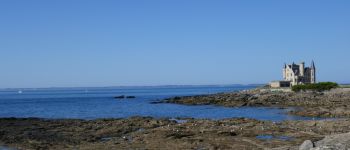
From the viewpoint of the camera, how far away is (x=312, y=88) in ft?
332

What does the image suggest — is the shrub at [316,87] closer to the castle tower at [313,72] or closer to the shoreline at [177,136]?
the castle tower at [313,72]

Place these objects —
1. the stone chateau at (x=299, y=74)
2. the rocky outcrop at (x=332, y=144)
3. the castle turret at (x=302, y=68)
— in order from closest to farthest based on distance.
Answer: the rocky outcrop at (x=332, y=144)
the stone chateau at (x=299, y=74)
the castle turret at (x=302, y=68)

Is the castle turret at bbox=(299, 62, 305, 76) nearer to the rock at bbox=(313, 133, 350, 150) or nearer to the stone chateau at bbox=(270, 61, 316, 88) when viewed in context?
the stone chateau at bbox=(270, 61, 316, 88)

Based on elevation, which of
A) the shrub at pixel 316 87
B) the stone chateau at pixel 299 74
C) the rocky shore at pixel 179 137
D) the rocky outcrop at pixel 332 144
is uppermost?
the stone chateau at pixel 299 74

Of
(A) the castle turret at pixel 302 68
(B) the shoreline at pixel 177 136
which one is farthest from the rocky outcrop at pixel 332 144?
(A) the castle turret at pixel 302 68

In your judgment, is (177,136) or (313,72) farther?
(313,72)

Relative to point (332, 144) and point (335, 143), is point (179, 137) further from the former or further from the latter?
point (332, 144)

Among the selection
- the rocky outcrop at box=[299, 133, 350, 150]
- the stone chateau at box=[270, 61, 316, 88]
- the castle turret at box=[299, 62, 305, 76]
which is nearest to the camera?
the rocky outcrop at box=[299, 133, 350, 150]

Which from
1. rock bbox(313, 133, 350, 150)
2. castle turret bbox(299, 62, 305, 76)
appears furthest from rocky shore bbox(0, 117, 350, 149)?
castle turret bbox(299, 62, 305, 76)

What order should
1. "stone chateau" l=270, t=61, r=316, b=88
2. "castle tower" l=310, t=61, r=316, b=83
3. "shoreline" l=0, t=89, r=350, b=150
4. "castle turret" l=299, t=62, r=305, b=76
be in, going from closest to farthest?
"shoreline" l=0, t=89, r=350, b=150
"stone chateau" l=270, t=61, r=316, b=88
"castle tower" l=310, t=61, r=316, b=83
"castle turret" l=299, t=62, r=305, b=76

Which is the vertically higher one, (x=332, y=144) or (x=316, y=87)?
(x=316, y=87)

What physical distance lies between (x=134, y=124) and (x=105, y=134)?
634 centimetres

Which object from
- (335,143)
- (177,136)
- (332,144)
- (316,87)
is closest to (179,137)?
(177,136)

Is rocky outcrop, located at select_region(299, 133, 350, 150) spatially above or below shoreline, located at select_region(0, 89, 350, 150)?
above
